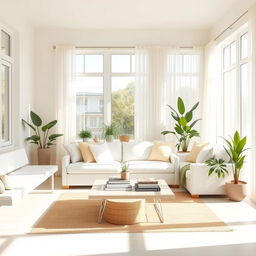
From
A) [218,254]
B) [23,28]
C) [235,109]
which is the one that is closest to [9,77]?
[23,28]

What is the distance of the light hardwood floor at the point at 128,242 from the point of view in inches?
130

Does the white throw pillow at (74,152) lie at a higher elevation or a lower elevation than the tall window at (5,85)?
lower

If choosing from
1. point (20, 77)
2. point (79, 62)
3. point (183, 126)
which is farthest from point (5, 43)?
point (183, 126)

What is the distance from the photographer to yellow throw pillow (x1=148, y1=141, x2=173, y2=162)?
22.6 feet

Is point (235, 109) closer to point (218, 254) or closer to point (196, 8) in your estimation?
point (196, 8)

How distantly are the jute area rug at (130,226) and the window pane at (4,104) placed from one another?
175 centimetres

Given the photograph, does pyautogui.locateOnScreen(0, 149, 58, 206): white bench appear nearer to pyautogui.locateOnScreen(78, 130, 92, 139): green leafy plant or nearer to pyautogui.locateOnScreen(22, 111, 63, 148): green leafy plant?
pyautogui.locateOnScreen(22, 111, 63, 148): green leafy plant

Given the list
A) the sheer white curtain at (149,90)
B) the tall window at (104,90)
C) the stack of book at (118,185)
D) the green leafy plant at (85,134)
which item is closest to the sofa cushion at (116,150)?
the green leafy plant at (85,134)

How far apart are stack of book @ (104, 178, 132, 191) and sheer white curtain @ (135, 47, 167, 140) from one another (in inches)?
123

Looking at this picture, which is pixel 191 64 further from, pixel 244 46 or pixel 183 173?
pixel 183 173

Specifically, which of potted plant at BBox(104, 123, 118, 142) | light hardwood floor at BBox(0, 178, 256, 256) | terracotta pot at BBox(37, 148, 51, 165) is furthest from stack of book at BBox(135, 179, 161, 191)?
terracotta pot at BBox(37, 148, 51, 165)

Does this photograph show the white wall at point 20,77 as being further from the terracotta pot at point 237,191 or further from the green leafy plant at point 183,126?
the terracotta pot at point 237,191

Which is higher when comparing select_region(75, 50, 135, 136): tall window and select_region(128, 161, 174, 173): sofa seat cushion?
select_region(75, 50, 135, 136): tall window

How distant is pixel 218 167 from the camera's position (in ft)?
18.0
